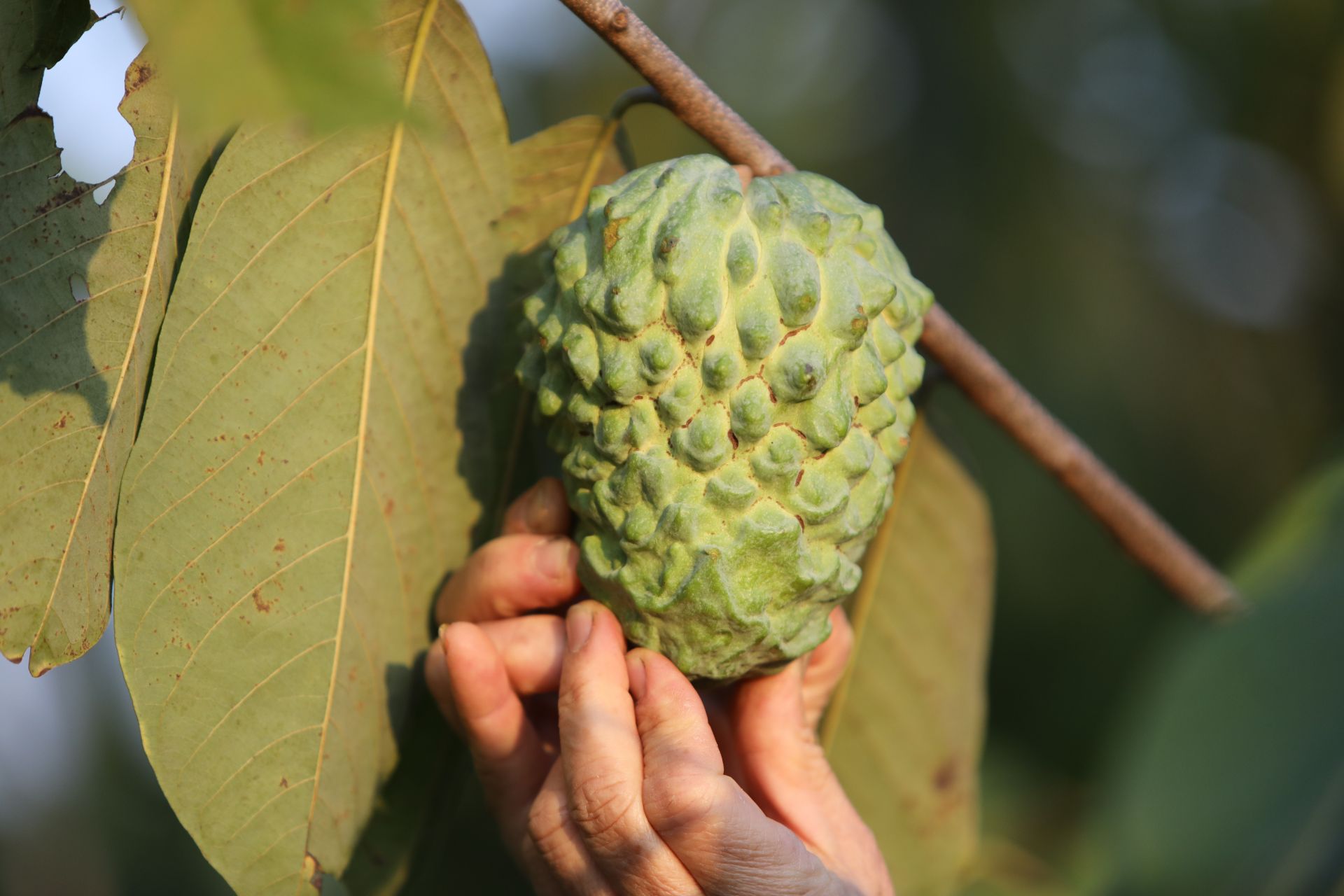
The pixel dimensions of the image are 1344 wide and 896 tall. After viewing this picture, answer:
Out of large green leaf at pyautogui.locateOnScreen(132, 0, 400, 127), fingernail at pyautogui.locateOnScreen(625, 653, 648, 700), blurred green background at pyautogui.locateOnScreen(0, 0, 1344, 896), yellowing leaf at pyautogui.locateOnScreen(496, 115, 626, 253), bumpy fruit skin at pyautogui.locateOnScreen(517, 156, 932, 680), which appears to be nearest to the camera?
large green leaf at pyautogui.locateOnScreen(132, 0, 400, 127)

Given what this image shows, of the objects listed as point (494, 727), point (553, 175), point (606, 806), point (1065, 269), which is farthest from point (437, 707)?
point (1065, 269)

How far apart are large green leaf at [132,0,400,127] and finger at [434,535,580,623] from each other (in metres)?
0.73

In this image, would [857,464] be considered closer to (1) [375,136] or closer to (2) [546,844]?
(2) [546,844]

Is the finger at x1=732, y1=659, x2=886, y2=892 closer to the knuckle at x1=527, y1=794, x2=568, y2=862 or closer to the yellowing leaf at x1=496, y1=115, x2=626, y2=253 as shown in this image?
the knuckle at x1=527, y1=794, x2=568, y2=862

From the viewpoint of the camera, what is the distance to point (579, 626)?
113cm

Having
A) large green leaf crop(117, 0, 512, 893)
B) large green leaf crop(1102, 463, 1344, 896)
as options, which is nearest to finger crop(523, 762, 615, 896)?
large green leaf crop(117, 0, 512, 893)

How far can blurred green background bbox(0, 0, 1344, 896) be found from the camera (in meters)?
4.07

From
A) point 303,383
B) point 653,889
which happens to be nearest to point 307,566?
point 303,383

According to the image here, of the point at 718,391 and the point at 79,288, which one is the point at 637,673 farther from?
the point at 79,288

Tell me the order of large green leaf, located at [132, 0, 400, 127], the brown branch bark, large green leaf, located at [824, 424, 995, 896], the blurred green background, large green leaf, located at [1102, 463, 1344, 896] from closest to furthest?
large green leaf, located at [132, 0, 400, 127]
large green leaf, located at [1102, 463, 1344, 896]
the brown branch bark
large green leaf, located at [824, 424, 995, 896]
the blurred green background

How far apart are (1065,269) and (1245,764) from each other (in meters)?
5.29

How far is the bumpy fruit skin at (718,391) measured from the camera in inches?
39.0

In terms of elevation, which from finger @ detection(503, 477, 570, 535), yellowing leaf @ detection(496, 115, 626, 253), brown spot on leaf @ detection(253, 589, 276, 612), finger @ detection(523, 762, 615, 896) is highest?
yellowing leaf @ detection(496, 115, 626, 253)

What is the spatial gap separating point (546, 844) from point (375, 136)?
2.84ft
